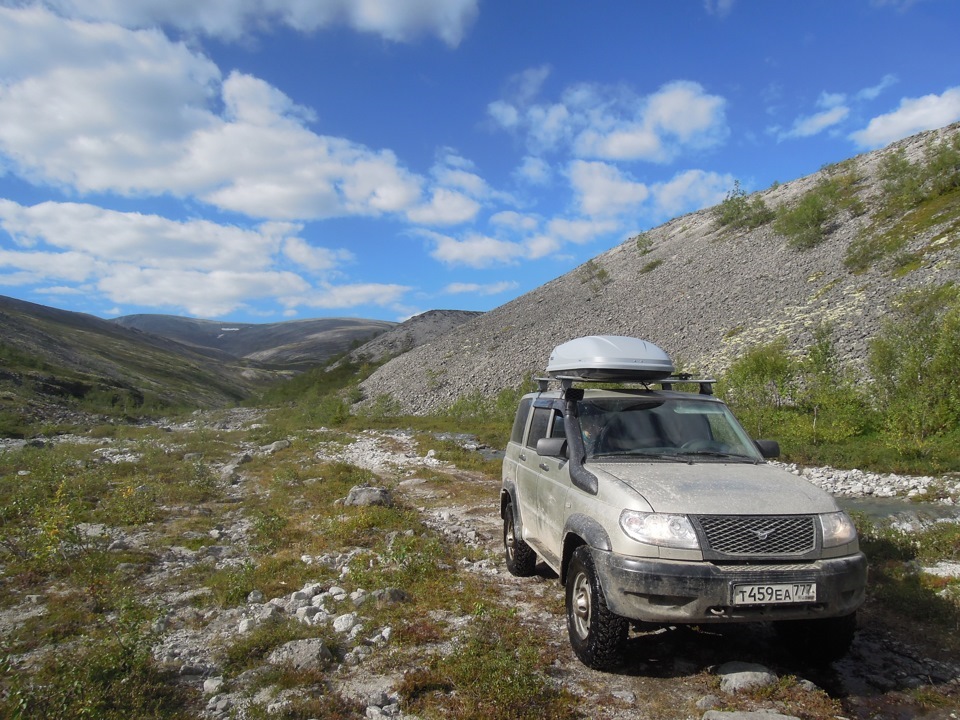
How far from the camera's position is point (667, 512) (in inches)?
184

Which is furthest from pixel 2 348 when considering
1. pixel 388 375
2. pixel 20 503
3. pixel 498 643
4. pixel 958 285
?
pixel 958 285

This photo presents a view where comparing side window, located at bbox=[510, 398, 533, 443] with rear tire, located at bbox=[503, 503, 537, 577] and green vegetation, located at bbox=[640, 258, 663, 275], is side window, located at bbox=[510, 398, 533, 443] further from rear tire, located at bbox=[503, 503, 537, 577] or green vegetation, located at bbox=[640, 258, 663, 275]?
green vegetation, located at bbox=[640, 258, 663, 275]

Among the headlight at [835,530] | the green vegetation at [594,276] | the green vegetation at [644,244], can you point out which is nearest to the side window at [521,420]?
the headlight at [835,530]

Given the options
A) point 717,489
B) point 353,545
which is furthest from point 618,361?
point 353,545

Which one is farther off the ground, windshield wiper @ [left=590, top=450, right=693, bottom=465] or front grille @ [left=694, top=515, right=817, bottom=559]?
windshield wiper @ [left=590, top=450, right=693, bottom=465]

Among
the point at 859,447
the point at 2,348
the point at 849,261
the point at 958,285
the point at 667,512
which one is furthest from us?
the point at 2,348

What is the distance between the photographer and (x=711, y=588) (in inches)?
173

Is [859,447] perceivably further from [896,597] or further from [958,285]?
[896,597]

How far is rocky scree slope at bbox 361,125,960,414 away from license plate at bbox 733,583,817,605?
938 inches

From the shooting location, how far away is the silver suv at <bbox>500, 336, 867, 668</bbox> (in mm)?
4480

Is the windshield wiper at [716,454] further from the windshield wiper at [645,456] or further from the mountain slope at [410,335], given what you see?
the mountain slope at [410,335]

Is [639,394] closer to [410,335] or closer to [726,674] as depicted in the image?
[726,674]

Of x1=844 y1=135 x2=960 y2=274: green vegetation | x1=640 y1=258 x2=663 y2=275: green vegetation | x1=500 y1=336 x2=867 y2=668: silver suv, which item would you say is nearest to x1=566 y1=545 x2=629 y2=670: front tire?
x1=500 y1=336 x2=867 y2=668: silver suv

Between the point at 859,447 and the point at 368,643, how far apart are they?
60.7ft
